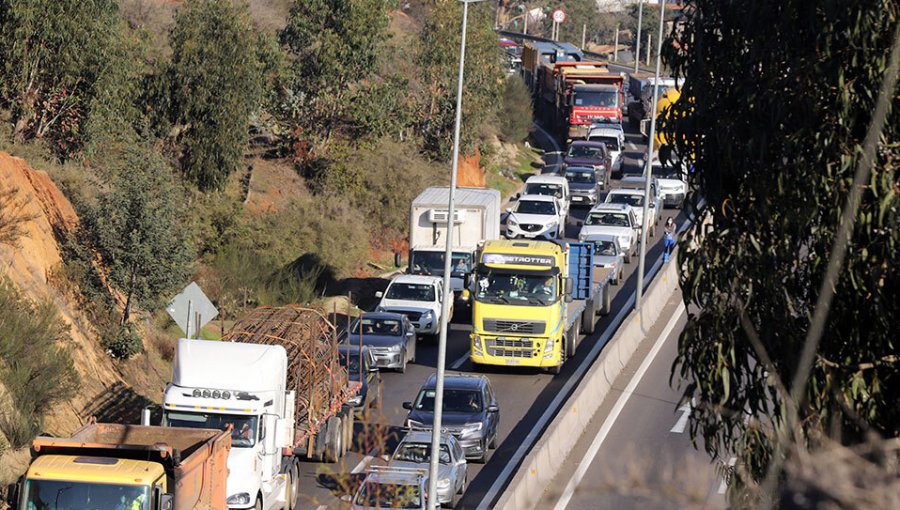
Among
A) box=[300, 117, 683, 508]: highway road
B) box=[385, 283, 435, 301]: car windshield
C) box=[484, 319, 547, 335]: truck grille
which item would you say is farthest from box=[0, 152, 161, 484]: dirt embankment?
box=[385, 283, 435, 301]: car windshield

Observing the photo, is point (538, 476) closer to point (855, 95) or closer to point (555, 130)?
point (855, 95)

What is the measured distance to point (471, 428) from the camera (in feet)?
81.9

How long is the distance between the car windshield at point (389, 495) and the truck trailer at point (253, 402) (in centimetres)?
149

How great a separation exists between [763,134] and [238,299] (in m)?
29.7

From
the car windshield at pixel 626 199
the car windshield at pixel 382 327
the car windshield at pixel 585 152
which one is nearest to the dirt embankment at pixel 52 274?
the car windshield at pixel 382 327

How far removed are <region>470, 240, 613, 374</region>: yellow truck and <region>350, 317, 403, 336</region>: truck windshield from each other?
218cm

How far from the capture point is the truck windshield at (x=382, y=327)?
3259cm

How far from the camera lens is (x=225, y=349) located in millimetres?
20297

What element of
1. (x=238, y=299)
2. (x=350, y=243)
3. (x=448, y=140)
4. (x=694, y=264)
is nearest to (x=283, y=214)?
(x=350, y=243)

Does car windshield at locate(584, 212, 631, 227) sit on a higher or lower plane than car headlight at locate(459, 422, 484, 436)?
higher

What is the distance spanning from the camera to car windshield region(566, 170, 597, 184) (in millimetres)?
55125

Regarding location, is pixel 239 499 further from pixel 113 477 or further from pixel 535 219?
pixel 535 219

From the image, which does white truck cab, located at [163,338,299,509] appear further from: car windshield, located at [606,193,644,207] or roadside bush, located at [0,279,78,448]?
car windshield, located at [606,193,644,207]

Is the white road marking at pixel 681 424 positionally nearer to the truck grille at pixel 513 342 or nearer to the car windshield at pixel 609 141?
the truck grille at pixel 513 342
